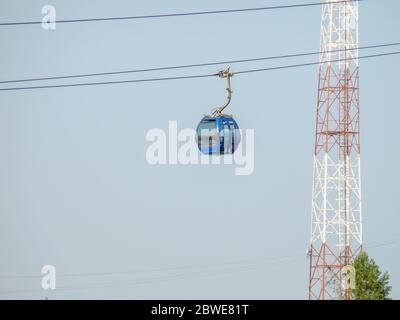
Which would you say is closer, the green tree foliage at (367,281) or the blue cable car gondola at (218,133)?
the blue cable car gondola at (218,133)

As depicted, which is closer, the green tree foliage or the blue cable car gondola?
the blue cable car gondola

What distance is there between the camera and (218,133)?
49906 mm

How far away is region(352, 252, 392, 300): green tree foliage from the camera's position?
79.5 metres

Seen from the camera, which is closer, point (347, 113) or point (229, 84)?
point (229, 84)

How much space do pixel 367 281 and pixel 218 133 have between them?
105ft

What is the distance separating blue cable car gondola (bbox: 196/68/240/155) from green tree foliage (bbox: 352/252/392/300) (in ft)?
98.5

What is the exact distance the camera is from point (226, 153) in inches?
2000

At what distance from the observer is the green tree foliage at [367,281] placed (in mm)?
79500

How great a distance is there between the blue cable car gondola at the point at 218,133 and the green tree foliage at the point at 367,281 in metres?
30.0
